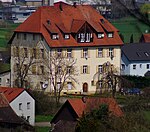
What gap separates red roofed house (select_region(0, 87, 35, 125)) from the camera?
2258cm

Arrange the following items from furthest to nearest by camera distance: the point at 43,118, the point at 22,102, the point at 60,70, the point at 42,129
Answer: the point at 60,70
the point at 43,118
the point at 22,102
the point at 42,129

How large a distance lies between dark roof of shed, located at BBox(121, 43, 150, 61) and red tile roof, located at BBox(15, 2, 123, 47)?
2.69 m

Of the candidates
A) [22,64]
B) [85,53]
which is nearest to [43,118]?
[22,64]

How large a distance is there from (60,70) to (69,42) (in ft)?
5.03

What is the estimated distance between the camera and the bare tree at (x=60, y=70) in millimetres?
29828

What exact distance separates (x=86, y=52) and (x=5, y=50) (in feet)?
41.7

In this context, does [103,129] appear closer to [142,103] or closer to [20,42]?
[142,103]

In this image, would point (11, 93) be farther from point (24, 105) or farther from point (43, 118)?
point (43, 118)

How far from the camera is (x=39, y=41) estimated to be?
Answer: 30.7 meters

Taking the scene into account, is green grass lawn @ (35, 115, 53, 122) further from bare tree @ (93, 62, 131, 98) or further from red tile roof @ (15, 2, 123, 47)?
red tile roof @ (15, 2, 123, 47)

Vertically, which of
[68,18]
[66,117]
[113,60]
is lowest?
[66,117]

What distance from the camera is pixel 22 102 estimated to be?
22891 millimetres

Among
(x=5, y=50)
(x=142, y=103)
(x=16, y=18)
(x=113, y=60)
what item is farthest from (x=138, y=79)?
(x=16, y=18)

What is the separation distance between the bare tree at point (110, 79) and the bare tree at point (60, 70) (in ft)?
3.84
